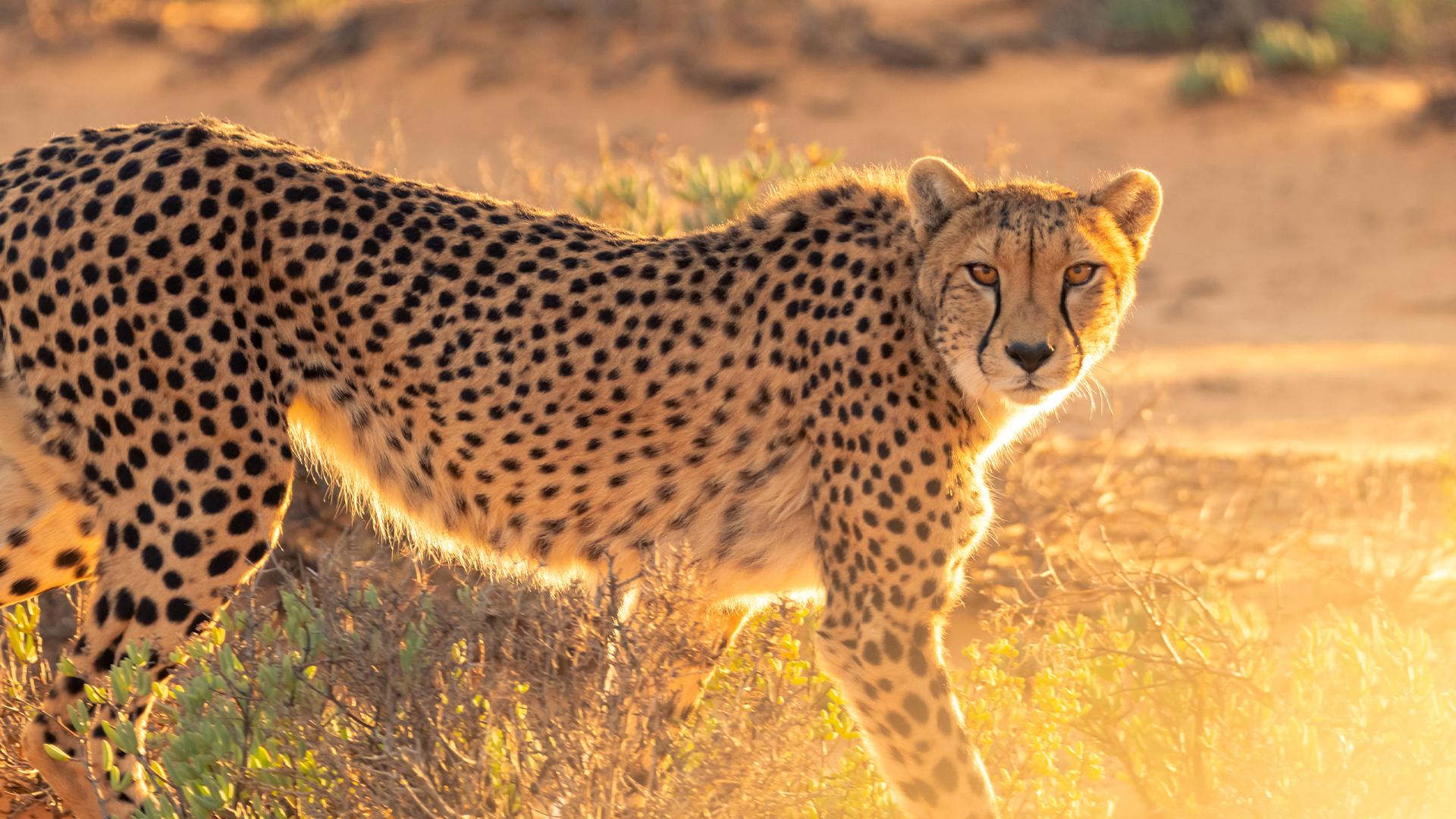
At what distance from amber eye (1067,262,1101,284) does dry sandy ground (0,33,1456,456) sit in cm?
394

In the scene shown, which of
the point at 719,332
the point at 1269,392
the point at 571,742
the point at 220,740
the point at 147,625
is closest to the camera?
the point at 571,742

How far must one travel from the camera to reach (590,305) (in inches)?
149

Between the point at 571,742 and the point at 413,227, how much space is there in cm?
137

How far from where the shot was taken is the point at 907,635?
136 inches

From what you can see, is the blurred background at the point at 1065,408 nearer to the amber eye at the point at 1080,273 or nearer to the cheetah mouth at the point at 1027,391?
the cheetah mouth at the point at 1027,391

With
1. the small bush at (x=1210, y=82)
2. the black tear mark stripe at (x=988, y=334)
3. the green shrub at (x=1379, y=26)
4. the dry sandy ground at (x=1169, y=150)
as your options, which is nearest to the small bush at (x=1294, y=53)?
the dry sandy ground at (x=1169, y=150)

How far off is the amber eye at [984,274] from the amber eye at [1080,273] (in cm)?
15

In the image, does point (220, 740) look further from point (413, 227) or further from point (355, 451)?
point (413, 227)

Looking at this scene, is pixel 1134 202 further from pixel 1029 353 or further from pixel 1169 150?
pixel 1169 150

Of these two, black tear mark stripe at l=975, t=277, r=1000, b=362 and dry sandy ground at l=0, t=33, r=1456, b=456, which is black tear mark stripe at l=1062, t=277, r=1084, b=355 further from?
dry sandy ground at l=0, t=33, r=1456, b=456

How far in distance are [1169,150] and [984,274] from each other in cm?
923

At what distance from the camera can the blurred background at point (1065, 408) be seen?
3260mm

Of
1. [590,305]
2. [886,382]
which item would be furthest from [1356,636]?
[590,305]

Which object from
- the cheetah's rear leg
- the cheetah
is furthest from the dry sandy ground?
the cheetah's rear leg
